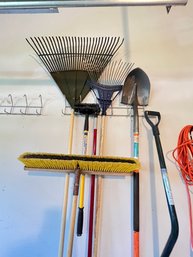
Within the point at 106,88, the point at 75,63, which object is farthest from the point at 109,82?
the point at 75,63

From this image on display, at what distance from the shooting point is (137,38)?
1.47m

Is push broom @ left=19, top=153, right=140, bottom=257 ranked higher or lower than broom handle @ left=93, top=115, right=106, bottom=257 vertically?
higher

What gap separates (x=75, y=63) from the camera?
1.33 meters

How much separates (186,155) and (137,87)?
483 millimetres

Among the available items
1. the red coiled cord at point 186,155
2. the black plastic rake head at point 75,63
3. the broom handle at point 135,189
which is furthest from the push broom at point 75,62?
the red coiled cord at point 186,155

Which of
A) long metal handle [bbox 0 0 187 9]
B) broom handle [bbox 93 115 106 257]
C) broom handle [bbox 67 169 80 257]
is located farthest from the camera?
broom handle [bbox 93 115 106 257]

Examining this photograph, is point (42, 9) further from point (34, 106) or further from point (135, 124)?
point (135, 124)

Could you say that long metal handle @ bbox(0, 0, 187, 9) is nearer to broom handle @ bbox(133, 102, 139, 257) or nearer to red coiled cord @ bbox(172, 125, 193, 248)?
broom handle @ bbox(133, 102, 139, 257)

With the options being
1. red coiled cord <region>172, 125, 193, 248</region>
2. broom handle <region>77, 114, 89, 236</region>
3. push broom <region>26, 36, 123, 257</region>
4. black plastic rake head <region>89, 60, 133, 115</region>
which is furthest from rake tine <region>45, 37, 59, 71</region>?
red coiled cord <region>172, 125, 193, 248</region>

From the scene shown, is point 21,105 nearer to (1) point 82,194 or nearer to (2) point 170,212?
(1) point 82,194

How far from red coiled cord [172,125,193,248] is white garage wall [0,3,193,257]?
0.14 ft

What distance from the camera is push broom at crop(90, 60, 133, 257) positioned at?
112 centimetres

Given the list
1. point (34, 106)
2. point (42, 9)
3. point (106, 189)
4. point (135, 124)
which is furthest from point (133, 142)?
point (42, 9)

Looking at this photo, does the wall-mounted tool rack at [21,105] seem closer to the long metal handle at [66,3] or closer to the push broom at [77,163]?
the push broom at [77,163]
